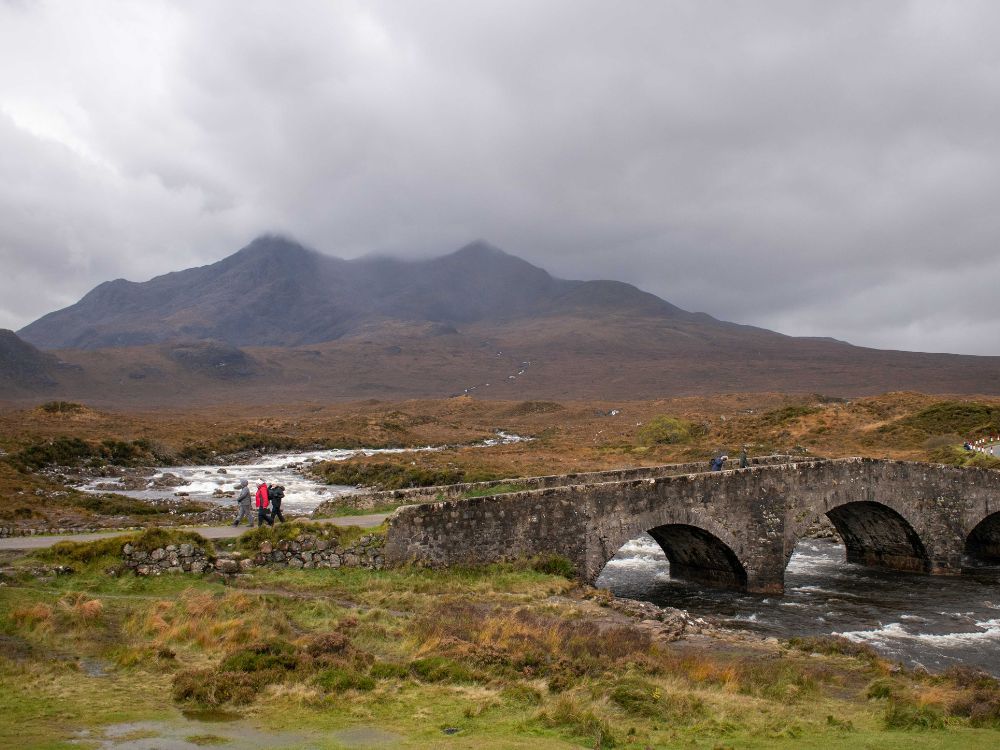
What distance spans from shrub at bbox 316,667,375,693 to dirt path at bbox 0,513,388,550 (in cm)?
962

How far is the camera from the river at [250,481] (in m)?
40.0

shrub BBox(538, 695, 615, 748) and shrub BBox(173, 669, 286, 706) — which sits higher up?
shrub BBox(173, 669, 286, 706)

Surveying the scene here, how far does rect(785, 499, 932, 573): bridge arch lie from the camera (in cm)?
2714

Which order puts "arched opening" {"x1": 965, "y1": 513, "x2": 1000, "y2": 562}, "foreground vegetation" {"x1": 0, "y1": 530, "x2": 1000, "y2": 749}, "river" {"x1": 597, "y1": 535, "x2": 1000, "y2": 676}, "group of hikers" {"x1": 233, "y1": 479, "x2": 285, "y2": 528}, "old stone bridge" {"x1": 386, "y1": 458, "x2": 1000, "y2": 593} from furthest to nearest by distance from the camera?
1. "arched opening" {"x1": 965, "y1": 513, "x2": 1000, "y2": 562}
2. "group of hikers" {"x1": 233, "y1": 479, "x2": 285, "y2": 528}
3. "old stone bridge" {"x1": 386, "y1": 458, "x2": 1000, "y2": 593}
4. "river" {"x1": 597, "y1": 535, "x2": 1000, "y2": 676}
5. "foreground vegetation" {"x1": 0, "y1": 530, "x2": 1000, "y2": 749}

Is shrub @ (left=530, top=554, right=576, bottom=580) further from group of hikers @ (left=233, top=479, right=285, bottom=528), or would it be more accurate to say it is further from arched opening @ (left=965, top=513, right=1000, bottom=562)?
arched opening @ (left=965, top=513, right=1000, bottom=562)

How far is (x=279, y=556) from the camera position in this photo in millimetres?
18156

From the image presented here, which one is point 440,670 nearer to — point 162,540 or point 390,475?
point 162,540

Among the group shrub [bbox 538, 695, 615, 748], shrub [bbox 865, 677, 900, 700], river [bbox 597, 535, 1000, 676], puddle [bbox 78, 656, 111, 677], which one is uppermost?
puddle [bbox 78, 656, 111, 677]

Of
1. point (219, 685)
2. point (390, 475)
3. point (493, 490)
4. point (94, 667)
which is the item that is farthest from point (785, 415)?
point (94, 667)

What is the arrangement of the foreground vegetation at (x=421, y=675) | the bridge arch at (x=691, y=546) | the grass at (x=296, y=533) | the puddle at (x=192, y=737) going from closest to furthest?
the puddle at (x=192, y=737) < the foreground vegetation at (x=421, y=675) < the grass at (x=296, y=533) < the bridge arch at (x=691, y=546)

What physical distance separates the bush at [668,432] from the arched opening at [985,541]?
32.1 meters

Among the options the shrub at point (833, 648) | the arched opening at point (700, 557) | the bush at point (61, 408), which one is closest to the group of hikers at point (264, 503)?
the arched opening at point (700, 557)

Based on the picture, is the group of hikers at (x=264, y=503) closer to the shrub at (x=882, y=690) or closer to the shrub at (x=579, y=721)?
the shrub at (x=579, y=721)

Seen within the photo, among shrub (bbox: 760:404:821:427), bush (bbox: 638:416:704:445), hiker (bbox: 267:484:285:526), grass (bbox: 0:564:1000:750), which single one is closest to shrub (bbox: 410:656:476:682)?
grass (bbox: 0:564:1000:750)
